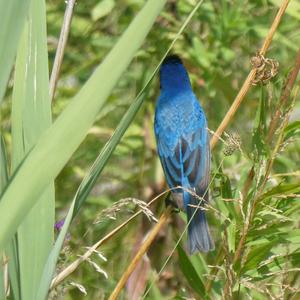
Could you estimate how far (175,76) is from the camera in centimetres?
394

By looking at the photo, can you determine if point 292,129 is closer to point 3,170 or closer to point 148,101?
point 3,170

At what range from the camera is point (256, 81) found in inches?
87.9

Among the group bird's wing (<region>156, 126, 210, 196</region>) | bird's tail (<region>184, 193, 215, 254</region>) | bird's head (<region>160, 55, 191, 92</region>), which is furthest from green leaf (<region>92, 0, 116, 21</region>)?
bird's tail (<region>184, 193, 215, 254</region>)

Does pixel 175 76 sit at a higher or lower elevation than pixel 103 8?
lower

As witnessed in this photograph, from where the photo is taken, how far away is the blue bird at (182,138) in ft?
11.5

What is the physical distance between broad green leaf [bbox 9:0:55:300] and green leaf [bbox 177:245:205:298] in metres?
0.79

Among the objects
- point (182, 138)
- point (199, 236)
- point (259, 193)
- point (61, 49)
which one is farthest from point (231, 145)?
point (182, 138)

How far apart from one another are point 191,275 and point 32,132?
86cm

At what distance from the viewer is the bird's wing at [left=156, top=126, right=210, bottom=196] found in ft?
11.6

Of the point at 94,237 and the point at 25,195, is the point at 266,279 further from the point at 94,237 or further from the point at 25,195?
the point at 94,237

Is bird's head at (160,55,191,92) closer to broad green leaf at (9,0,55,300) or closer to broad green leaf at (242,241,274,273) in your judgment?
broad green leaf at (242,241,274,273)

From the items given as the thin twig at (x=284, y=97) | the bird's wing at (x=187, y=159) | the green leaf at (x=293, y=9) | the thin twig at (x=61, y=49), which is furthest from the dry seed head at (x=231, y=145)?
the green leaf at (x=293, y=9)

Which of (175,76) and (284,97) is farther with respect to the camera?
(175,76)

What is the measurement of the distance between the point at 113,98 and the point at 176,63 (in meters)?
0.36
